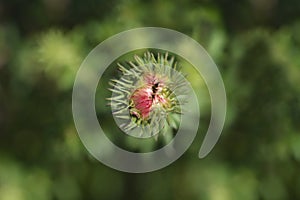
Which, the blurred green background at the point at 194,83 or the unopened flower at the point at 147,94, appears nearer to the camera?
the unopened flower at the point at 147,94

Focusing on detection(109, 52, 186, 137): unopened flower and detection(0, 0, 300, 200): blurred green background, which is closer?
detection(109, 52, 186, 137): unopened flower

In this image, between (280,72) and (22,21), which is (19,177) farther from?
(280,72)

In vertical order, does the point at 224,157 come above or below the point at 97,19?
below

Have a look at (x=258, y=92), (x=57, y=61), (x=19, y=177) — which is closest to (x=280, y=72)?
(x=258, y=92)

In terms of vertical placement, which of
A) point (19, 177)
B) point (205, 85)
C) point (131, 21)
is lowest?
point (19, 177)
